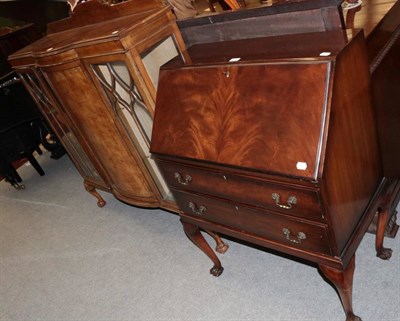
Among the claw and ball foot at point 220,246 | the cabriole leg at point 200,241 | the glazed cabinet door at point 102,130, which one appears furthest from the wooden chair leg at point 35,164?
the cabriole leg at point 200,241

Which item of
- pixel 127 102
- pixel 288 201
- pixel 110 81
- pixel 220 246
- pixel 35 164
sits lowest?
pixel 220 246

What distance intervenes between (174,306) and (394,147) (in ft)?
4.52

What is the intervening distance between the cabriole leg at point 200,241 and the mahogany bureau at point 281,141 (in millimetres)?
277

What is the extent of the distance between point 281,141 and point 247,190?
26 centimetres

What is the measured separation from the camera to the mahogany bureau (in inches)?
42.1

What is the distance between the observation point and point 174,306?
198 cm

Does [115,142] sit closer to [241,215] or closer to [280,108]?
[241,215]

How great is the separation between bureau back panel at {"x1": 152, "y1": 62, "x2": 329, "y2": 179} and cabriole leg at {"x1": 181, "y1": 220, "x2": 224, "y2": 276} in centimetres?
51

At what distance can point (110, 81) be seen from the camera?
1.86 m

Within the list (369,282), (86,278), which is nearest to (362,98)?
(369,282)

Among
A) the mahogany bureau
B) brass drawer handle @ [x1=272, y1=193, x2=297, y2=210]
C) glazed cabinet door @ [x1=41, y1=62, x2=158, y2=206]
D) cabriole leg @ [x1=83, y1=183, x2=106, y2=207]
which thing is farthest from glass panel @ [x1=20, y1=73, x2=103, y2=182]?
brass drawer handle @ [x1=272, y1=193, x2=297, y2=210]

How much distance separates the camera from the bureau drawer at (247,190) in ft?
3.76

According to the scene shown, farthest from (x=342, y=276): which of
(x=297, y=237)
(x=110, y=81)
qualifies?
(x=110, y=81)

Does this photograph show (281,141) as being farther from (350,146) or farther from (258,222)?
(258,222)
